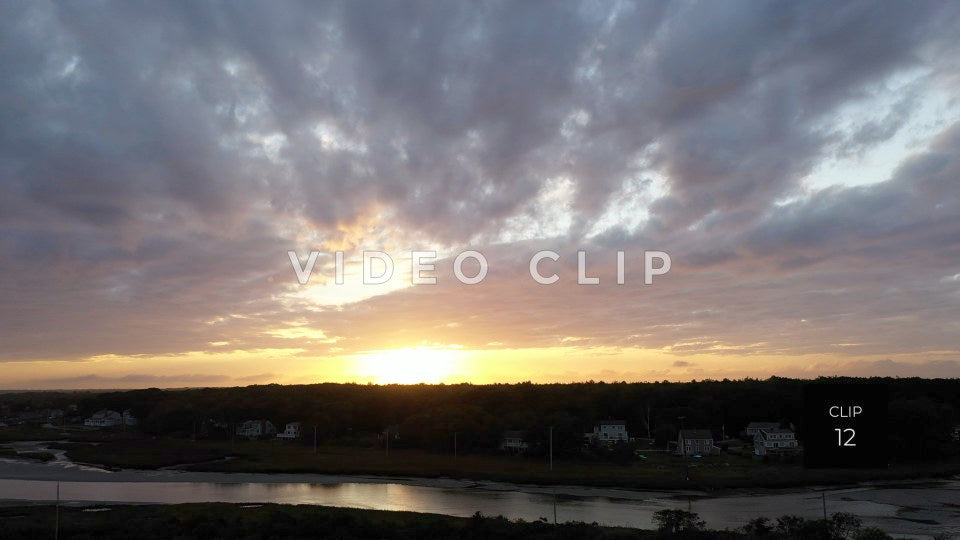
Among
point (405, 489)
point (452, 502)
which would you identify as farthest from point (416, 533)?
point (405, 489)

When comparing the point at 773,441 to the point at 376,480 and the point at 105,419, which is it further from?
the point at 105,419

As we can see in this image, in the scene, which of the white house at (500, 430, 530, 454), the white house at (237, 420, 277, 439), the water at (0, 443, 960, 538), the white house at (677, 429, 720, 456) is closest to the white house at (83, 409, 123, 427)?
the white house at (237, 420, 277, 439)

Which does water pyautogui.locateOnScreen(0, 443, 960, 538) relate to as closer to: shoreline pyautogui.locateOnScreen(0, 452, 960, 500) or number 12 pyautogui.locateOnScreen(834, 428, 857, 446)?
shoreline pyautogui.locateOnScreen(0, 452, 960, 500)

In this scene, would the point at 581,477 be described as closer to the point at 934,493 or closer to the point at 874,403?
the point at 934,493

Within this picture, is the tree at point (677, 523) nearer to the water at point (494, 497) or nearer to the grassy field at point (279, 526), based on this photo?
the grassy field at point (279, 526)

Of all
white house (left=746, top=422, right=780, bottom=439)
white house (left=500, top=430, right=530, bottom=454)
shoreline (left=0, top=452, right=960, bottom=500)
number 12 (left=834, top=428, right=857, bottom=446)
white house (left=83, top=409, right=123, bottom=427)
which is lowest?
white house (left=83, top=409, right=123, bottom=427)

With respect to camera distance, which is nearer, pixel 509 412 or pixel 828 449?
pixel 828 449
